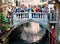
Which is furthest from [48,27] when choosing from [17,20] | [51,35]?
[17,20]

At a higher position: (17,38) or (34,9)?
(34,9)

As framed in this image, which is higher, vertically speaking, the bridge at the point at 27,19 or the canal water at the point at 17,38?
the bridge at the point at 27,19

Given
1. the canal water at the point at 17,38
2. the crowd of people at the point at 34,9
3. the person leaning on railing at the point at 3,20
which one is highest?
the crowd of people at the point at 34,9

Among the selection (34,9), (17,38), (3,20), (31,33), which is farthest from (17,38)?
(34,9)

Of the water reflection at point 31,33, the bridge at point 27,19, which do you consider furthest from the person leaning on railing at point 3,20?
the water reflection at point 31,33

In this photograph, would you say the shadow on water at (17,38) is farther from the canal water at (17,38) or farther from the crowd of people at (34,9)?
the crowd of people at (34,9)

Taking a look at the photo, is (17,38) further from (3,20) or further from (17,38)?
(3,20)

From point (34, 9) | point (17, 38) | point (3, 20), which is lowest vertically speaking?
point (17, 38)

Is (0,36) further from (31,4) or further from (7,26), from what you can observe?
(31,4)

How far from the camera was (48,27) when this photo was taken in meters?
4.30

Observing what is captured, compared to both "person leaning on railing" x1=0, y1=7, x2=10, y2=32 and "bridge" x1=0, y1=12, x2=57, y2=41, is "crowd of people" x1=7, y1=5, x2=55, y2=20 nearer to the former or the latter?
"bridge" x1=0, y1=12, x2=57, y2=41

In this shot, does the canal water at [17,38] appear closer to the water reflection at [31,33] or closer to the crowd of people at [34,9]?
the water reflection at [31,33]

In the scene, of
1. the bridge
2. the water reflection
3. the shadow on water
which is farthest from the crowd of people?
the shadow on water

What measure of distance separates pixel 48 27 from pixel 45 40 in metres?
0.17
